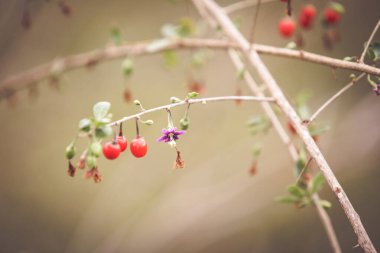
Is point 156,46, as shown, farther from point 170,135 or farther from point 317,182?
point 317,182

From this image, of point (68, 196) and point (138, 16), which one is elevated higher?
point (138, 16)

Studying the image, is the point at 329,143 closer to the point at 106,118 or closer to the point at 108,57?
the point at 108,57

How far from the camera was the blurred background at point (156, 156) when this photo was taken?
288 centimetres

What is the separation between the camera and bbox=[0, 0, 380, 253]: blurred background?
2.88 meters

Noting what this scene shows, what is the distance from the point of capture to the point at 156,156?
10.6 ft

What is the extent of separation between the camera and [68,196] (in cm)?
311

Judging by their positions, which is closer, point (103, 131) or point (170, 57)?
point (103, 131)

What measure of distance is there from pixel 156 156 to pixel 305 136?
2.46m

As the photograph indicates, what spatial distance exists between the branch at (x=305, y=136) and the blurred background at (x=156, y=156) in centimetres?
168

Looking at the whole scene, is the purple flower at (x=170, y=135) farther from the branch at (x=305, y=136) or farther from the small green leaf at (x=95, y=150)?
the branch at (x=305, y=136)

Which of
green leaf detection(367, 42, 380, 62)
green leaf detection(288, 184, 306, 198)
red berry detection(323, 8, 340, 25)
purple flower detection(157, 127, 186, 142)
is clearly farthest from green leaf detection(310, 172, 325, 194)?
red berry detection(323, 8, 340, 25)

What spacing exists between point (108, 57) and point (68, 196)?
1.84 metres

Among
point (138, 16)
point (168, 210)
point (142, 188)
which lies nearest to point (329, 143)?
point (168, 210)

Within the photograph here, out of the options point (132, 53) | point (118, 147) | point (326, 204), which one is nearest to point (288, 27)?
point (132, 53)
